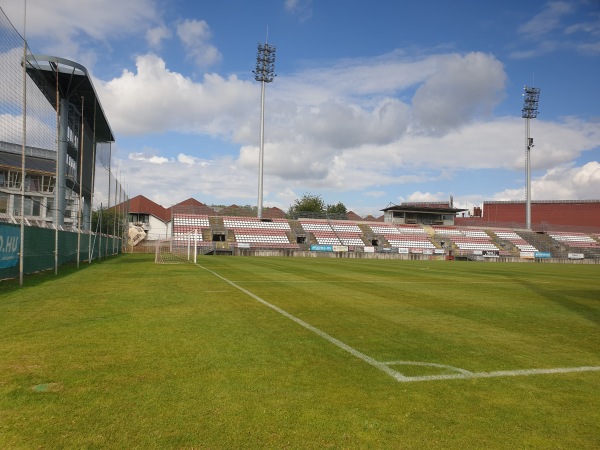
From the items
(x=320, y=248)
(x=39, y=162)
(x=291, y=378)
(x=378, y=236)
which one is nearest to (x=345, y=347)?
(x=291, y=378)

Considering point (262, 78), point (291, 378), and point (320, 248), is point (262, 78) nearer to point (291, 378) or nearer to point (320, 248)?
point (320, 248)

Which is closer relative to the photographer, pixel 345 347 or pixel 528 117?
pixel 345 347

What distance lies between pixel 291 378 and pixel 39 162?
15504mm

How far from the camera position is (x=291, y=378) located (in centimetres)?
452

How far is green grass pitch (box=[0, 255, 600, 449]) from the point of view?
329 centimetres

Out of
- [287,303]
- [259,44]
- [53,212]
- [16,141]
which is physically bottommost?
[287,303]

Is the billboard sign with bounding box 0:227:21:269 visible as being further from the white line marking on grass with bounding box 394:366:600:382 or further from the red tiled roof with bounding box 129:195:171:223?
the red tiled roof with bounding box 129:195:171:223

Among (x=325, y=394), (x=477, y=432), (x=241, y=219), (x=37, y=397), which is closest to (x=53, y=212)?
(x=37, y=397)

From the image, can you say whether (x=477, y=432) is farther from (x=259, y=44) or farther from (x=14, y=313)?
(x=259, y=44)

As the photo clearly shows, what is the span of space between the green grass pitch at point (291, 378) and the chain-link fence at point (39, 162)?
19.3ft

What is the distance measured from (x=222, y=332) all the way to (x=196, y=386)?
2.54 metres

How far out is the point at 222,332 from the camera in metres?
6.72

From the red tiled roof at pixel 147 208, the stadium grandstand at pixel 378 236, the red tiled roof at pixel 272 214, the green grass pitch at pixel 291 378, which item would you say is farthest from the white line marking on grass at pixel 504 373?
the red tiled roof at pixel 147 208

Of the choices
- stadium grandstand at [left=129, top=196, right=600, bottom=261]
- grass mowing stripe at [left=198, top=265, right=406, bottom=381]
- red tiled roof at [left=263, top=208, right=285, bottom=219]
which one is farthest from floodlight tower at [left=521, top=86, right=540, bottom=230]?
grass mowing stripe at [left=198, top=265, right=406, bottom=381]
